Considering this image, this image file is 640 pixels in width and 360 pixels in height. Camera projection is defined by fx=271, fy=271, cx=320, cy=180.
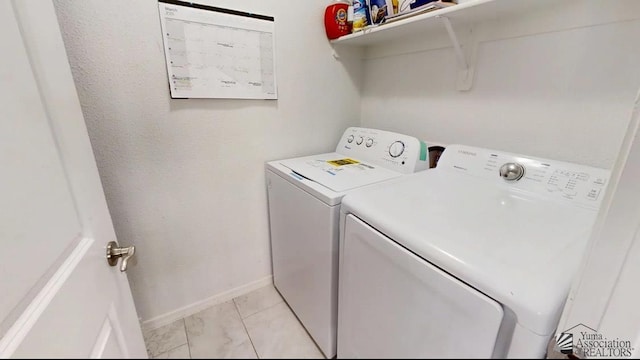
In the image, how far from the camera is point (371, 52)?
1706mm

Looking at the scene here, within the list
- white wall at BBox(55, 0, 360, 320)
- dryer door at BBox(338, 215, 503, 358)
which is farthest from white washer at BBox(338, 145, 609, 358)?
white wall at BBox(55, 0, 360, 320)

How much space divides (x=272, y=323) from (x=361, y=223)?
101 centimetres

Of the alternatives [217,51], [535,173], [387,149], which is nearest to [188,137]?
[217,51]

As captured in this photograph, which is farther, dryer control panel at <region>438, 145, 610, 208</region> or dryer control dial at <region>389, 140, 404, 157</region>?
dryer control dial at <region>389, 140, 404, 157</region>

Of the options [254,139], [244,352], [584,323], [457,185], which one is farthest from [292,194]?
[584,323]

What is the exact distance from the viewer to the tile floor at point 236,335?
1.36m

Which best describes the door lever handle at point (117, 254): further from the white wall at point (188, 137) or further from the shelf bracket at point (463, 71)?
the shelf bracket at point (463, 71)

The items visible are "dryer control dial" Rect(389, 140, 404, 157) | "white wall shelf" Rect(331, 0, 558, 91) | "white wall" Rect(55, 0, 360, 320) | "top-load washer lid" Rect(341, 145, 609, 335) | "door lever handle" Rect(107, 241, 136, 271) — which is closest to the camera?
"top-load washer lid" Rect(341, 145, 609, 335)

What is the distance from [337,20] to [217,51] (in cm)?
67

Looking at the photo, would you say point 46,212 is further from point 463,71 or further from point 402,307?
point 463,71

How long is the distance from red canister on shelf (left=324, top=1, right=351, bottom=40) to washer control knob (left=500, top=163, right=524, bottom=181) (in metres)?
1.07

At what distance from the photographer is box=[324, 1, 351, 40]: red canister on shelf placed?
4.81ft

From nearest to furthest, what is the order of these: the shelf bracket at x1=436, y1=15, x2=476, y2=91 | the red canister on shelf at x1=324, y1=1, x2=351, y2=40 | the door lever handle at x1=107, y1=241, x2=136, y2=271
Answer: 1. the door lever handle at x1=107, y1=241, x2=136, y2=271
2. the shelf bracket at x1=436, y1=15, x2=476, y2=91
3. the red canister on shelf at x1=324, y1=1, x2=351, y2=40

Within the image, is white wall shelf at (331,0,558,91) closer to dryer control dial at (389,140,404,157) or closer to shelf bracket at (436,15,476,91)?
shelf bracket at (436,15,476,91)
